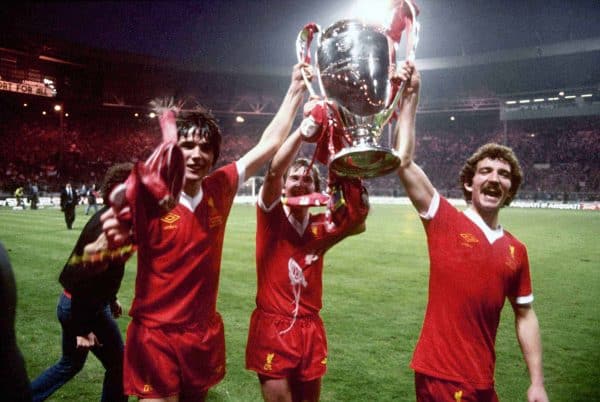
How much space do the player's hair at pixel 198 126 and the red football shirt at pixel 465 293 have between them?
1.26 m

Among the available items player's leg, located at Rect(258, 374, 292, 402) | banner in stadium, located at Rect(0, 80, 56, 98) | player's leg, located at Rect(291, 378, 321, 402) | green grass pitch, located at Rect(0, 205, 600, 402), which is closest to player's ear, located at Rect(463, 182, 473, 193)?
player's leg, located at Rect(291, 378, 321, 402)

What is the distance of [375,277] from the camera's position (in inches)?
334

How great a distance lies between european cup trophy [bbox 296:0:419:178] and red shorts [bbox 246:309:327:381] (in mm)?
997

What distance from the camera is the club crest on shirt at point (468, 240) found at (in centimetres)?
245

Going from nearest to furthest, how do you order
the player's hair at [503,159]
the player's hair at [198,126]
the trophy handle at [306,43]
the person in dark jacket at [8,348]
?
the person in dark jacket at [8,348] < the trophy handle at [306,43] < the player's hair at [198,126] < the player's hair at [503,159]

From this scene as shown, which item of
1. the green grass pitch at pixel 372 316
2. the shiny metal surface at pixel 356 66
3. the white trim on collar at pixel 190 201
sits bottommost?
the green grass pitch at pixel 372 316

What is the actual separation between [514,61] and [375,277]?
118 feet

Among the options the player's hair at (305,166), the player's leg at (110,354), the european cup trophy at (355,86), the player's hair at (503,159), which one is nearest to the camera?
the european cup trophy at (355,86)

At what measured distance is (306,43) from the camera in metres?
2.37

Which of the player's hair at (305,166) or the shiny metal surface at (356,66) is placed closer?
the shiny metal surface at (356,66)

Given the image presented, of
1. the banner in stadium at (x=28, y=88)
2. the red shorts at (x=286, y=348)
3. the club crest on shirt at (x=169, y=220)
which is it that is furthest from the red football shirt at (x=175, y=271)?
the banner in stadium at (x=28, y=88)

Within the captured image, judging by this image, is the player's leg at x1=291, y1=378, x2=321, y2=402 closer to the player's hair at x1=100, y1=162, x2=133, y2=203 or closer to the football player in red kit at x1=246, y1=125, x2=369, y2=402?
the football player in red kit at x1=246, y1=125, x2=369, y2=402

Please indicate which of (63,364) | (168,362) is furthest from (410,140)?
(63,364)

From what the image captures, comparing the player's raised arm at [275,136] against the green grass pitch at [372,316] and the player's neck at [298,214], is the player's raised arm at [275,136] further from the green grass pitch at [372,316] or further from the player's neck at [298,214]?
the green grass pitch at [372,316]
